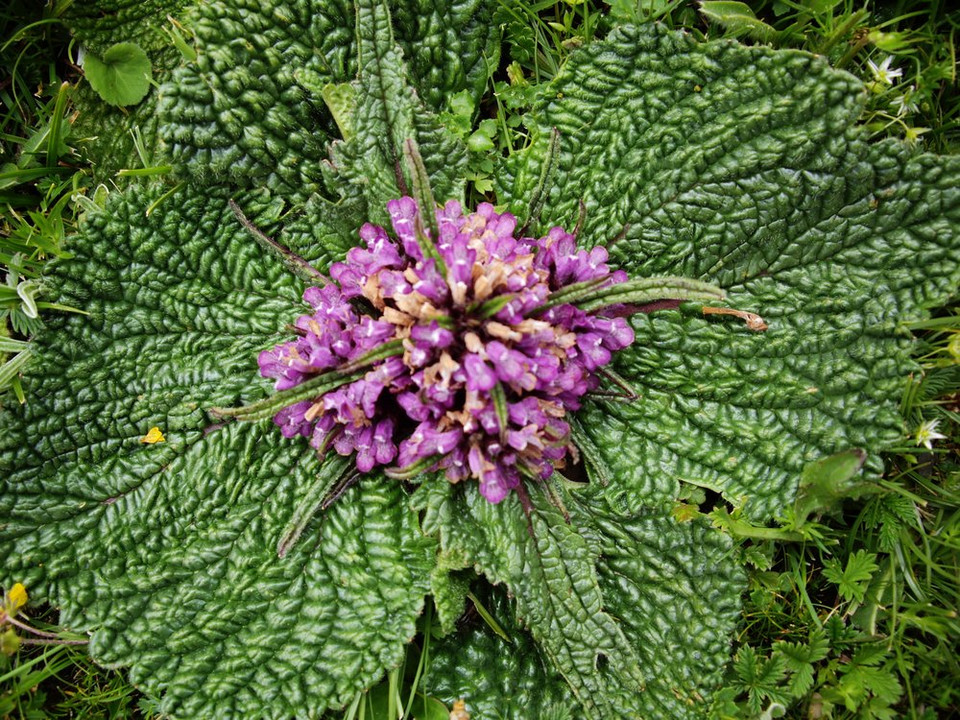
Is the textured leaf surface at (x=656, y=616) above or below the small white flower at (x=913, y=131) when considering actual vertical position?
below

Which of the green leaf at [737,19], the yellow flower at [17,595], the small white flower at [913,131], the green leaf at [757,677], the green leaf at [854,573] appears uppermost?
the green leaf at [737,19]

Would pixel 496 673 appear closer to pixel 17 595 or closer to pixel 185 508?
pixel 185 508

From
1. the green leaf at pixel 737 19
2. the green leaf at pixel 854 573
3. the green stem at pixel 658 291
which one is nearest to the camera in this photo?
the green stem at pixel 658 291

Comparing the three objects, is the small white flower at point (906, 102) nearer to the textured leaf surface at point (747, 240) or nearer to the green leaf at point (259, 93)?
the textured leaf surface at point (747, 240)

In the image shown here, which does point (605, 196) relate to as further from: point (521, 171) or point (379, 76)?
point (379, 76)

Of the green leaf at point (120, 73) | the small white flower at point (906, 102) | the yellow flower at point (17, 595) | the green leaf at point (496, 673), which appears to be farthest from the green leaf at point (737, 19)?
the yellow flower at point (17, 595)

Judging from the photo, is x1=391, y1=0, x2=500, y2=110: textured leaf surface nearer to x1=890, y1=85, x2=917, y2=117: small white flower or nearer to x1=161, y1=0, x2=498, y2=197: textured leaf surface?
x1=161, y1=0, x2=498, y2=197: textured leaf surface
